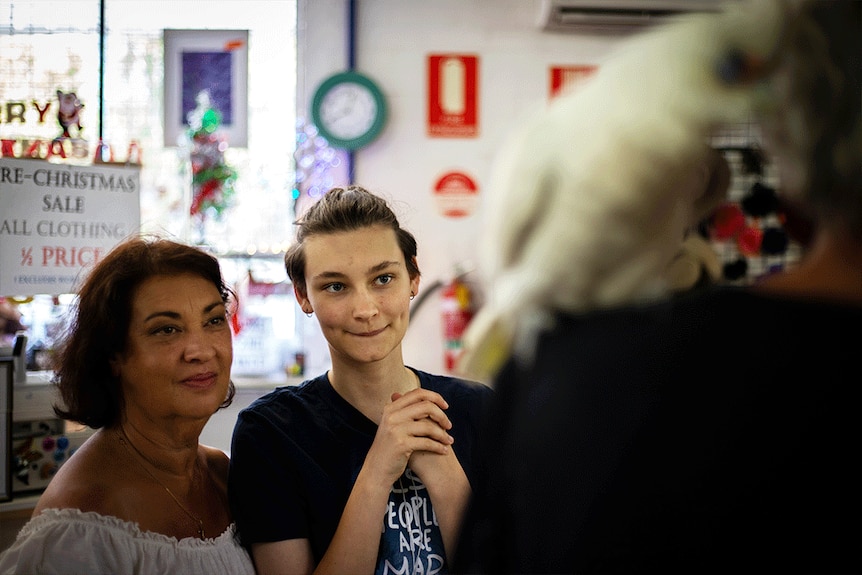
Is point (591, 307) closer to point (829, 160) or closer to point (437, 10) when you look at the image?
point (829, 160)

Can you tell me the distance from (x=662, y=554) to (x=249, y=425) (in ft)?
3.89

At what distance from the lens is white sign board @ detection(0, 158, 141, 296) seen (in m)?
2.90

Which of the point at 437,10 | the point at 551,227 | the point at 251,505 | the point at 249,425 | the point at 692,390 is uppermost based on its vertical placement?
the point at 437,10

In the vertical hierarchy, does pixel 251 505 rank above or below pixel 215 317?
below

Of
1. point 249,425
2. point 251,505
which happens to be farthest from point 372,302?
point 251,505

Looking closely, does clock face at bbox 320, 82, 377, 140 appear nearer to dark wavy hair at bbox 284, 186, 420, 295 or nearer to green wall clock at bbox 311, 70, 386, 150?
green wall clock at bbox 311, 70, 386, 150

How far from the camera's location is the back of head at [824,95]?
1.95 feet

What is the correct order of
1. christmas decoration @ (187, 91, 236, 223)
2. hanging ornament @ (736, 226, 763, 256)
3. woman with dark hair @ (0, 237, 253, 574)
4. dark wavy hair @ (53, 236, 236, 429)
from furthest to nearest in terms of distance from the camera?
christmas decoration @ (187, 91, 236, 223) → hanging ornament @ (736, 226, 763, 256) → dark wavy hair @ (53, 236, 236, 429) → woman with dark hair @ (0, 237, 253, 574)

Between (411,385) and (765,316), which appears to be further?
(411,385)

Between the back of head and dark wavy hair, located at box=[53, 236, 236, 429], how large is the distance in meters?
1.46

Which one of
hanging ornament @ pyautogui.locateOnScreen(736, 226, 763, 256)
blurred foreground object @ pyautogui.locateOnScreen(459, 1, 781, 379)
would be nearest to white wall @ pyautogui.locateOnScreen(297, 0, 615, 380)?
hanging ornament @ pyautogui.locateOnScreen(736, 226, 763, 256)

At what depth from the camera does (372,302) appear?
163cm

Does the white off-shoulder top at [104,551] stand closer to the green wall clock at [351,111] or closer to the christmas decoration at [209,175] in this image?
the christmas decoration at [209,175]

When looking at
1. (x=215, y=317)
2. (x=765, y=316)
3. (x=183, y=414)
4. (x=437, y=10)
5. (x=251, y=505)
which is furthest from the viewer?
(x=437, y=10)
